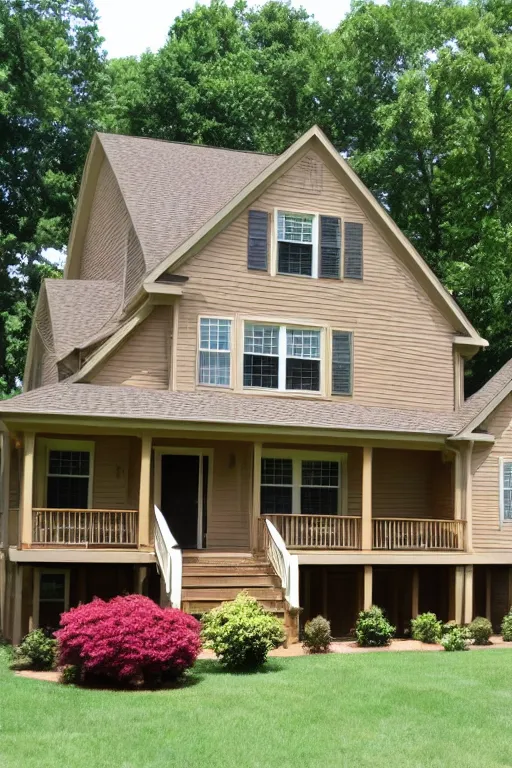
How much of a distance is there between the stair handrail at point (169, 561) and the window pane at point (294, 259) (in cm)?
713

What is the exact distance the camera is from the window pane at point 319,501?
25156 millimetres

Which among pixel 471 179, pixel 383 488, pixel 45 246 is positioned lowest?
pixel 383 488

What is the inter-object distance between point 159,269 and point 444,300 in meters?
7.23

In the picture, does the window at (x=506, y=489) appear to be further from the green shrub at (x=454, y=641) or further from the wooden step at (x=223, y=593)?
the wooden step at (x=223, y=593)

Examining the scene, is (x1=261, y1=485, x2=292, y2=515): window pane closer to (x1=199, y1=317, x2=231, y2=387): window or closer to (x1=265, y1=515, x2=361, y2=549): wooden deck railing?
(x1=265, y1=515, x2=361, y2=549): wooden deck railing

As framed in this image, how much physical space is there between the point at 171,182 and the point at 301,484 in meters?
8.97

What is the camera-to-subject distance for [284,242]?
25328 mm

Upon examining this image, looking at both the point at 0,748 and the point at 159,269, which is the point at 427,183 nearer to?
the point at 159,269

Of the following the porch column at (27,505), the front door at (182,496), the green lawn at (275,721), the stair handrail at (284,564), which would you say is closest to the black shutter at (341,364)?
the front door at (182,496)

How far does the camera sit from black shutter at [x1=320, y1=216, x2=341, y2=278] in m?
25.6

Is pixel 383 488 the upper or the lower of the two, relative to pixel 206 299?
lower

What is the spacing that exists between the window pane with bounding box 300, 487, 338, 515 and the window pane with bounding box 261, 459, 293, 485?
47cm

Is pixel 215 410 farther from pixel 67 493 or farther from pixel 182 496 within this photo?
pixel 67 493

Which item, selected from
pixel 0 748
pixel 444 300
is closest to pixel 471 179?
pixel 444 300
